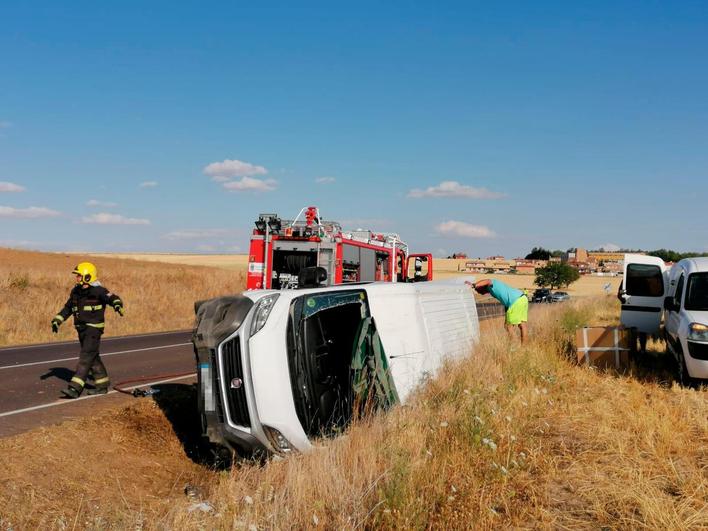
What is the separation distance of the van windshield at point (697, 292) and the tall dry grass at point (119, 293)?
15638 mm

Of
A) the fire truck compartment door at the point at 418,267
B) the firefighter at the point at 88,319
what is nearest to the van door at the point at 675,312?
the firefighter at the point at 88,319

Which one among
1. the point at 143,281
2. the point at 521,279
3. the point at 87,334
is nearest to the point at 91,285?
the point at 87,334

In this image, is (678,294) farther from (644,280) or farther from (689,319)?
(644,280)

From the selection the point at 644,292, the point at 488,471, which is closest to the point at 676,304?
the point at 644,292

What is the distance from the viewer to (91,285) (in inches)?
353

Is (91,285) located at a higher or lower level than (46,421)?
higher

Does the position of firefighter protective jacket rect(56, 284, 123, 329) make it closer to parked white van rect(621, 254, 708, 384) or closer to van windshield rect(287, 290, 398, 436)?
van windshield rect(287, 290, 398, 436)

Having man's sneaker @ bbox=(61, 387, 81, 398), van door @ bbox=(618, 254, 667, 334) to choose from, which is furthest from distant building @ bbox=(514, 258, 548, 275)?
man's sneaker @ bbox=(61, 387, 81, 398)

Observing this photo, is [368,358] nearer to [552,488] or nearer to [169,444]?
[552,488]

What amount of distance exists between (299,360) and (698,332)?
5587 mm

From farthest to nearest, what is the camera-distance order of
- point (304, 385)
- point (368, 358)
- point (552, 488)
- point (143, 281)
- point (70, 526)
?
point (143, 281) < point (368, 358) < point (304, 385) < point (552, 488) < point (70, 526)

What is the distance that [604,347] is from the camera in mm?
9500

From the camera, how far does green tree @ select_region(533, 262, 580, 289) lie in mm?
83000

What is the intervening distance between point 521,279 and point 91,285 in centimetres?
9298
